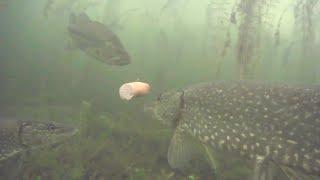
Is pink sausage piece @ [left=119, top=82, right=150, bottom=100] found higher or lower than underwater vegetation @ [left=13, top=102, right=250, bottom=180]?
higher

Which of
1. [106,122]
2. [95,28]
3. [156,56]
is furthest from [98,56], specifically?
[156,56]

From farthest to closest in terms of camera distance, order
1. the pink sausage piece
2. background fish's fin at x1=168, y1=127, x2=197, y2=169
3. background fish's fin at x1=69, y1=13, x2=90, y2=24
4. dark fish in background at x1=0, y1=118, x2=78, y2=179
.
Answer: background fish's fin at x1=69, y1=13, x2=90, y2=24 < the pink sausage piece < background fish's fin at x1=168, y1=127, x2=197, y2=169 < dark fish in background at x1=0, y1=118, x2=78, y2=179

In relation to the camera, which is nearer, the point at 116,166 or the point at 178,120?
the point at 178,120

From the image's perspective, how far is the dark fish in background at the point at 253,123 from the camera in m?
4.51

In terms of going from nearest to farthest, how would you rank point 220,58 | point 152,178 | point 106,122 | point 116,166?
point 152,178 < point 116,166 < point 106,122 < point 220,58

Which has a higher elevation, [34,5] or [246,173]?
[34,5]

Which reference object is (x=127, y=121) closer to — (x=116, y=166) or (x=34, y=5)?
(x=116, y=166)

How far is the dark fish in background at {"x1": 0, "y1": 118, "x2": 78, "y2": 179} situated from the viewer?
5652 mm

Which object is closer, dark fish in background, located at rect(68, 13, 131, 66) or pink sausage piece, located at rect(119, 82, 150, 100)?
dark fish in background, located at rect(68, 13, 131, 66)

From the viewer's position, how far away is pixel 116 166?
7.05 m

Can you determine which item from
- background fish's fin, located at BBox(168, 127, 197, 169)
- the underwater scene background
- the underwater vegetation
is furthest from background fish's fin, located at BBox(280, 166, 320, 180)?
the underwater vegetation

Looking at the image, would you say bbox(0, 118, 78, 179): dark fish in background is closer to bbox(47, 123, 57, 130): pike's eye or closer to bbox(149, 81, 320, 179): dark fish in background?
bbox(47, 123, 57, 130): pike's eye

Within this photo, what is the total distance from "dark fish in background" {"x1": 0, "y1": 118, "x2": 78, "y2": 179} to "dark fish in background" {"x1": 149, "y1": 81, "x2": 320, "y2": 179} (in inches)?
63.5

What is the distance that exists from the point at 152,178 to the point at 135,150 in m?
1.37
